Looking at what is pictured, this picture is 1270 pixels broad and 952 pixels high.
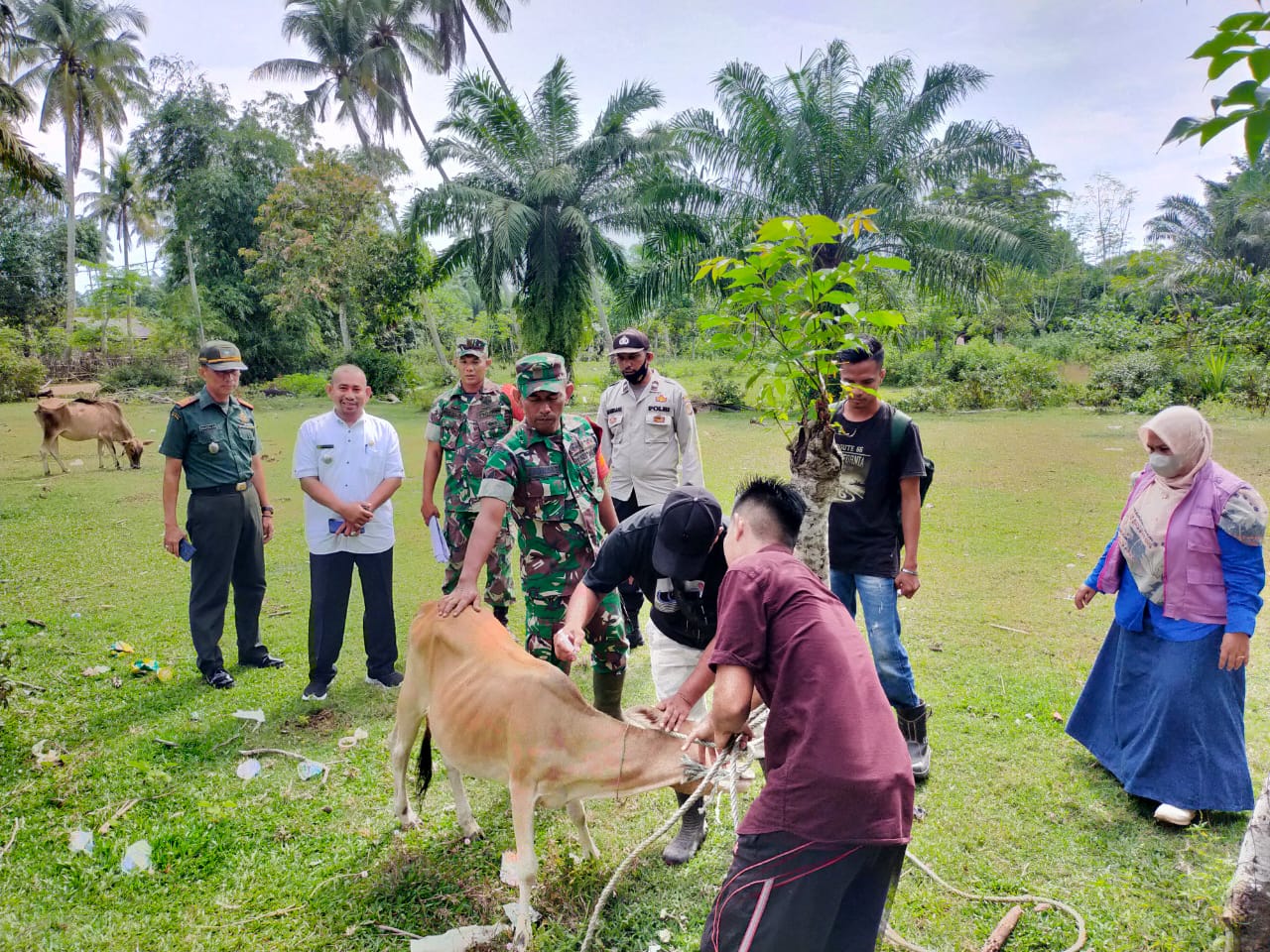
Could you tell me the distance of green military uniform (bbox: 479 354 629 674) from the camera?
3.96 metres

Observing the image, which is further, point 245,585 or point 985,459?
point 985,459

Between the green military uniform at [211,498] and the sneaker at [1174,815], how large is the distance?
208 inches

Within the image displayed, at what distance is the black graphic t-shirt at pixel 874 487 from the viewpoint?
4.08 meters

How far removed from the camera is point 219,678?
206 inches

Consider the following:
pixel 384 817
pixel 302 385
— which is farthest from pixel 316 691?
pixel 302 385

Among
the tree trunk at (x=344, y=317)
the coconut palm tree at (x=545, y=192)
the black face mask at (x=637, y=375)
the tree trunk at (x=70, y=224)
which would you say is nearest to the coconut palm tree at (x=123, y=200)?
the tree trunk at (x=70, y=224)

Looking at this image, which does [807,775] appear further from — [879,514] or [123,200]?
[123,200]

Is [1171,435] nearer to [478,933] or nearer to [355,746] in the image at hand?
[478,933]

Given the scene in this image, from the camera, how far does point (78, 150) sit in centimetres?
3100

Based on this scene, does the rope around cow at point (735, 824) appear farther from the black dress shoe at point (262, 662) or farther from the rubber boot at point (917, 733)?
the black dress shoe at point (262, 662)

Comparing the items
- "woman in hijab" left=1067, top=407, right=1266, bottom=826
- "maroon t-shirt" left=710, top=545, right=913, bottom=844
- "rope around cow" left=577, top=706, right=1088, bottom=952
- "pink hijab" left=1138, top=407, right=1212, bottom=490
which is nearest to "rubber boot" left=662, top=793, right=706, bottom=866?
"rope around cow" left=577, top=706, right=1088, bottom=952

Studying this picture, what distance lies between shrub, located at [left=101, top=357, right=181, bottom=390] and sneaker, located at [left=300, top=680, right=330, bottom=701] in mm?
25167

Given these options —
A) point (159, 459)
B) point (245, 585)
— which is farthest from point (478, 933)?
point (159, 459)

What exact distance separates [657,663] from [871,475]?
1446 mm
